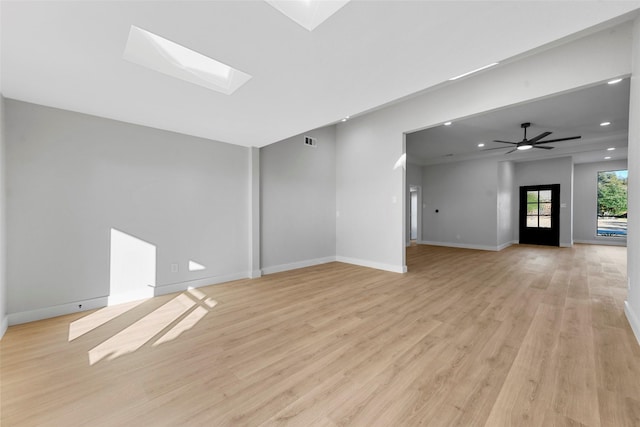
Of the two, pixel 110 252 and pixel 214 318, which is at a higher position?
pixel 110 252

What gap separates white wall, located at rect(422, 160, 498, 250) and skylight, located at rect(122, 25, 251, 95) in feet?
27.1

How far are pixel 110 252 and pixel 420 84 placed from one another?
4252 mm

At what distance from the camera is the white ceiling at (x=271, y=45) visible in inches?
60.6

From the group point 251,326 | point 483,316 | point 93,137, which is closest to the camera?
point 251,326

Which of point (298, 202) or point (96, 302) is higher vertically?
point (298, 202)

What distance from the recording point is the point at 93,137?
3146 mm

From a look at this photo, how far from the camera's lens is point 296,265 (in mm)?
5379

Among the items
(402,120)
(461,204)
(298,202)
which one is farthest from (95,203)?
(461,204)

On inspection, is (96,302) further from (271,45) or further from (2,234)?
(271,45)

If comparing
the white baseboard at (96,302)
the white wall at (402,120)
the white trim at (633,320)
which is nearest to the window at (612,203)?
the white wall at (402,120)

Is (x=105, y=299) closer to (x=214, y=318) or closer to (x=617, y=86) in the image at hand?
(x=214, y=318)

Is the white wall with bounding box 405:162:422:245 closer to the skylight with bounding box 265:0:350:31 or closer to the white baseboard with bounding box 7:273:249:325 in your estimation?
the white baseboard with bounding box 7:273:249:325

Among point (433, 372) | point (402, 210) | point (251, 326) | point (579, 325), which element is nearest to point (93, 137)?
point (251, 326)

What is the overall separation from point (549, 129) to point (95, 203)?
8711mm
